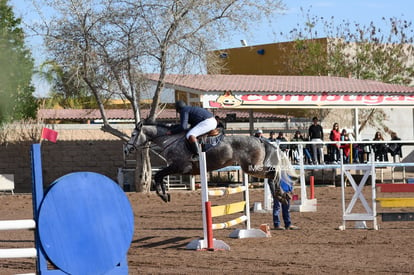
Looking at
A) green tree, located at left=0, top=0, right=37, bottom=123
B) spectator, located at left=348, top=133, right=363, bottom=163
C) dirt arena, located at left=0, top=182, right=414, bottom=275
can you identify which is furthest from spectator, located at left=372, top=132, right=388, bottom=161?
green tree, located at left=0, top=0, right=37, bottom=123

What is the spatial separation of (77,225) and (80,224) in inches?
1.2

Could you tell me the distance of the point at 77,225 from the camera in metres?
6.65

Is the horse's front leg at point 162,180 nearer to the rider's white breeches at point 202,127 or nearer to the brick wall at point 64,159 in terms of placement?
the rider's white breeches at point 202,127

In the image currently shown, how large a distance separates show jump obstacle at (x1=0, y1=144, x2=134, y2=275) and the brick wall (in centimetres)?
2437

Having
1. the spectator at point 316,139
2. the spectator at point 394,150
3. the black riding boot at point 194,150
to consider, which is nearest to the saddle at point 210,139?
the black riding boot at point 194,150

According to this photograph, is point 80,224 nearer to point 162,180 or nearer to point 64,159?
point 162,180

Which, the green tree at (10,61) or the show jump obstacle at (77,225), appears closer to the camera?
the show jump obstacle at (77,225)

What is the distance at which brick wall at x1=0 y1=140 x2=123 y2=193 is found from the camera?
31234 millimetres

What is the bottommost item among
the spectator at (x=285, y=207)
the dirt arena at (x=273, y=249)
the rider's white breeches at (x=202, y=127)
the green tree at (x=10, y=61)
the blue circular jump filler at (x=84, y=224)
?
the dirt arena at (x=273, y=249)

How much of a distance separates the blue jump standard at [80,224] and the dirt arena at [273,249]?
2.87 m

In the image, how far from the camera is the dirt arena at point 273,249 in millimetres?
9891

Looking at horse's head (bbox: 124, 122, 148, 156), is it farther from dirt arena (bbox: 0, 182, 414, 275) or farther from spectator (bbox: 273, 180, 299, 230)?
spectator (bbox: 273, 180, 299, 230)

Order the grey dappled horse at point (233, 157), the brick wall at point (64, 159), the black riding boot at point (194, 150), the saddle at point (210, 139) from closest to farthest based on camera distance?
1. the black riding boot at point (194, 150)
2. the saddle at point (210, 139)
3. the grey dappled horse at point (233, 157)
4. the brick wall at point (64, 159)

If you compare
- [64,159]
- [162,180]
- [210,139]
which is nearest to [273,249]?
[210,139]
